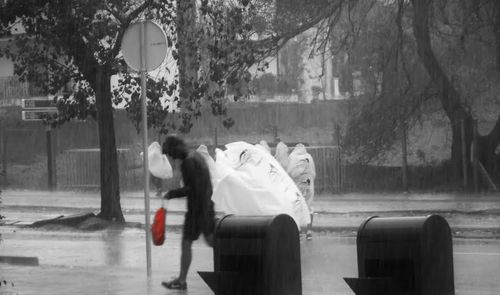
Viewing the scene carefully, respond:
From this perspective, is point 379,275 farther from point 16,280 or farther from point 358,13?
point 358,13

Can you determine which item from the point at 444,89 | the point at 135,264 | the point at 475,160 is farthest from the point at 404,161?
the point at 135,264

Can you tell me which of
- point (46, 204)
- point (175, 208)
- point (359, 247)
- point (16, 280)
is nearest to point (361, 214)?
point (175, 208)

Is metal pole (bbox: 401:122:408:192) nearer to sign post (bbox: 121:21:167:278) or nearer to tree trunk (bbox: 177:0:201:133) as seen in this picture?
tree trunk (bbox: 177:0:201:133)

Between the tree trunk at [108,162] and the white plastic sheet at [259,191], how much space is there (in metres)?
4.49

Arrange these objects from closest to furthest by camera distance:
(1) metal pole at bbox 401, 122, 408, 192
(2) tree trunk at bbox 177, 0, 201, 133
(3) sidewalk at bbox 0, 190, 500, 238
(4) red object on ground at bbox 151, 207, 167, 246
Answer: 1. (4) red object on ground at bbox 151, 207, 167, 246
2. (3) sidewalk at bbox 0, 190, 500, 238
3. (2) tree trunk at bbox 177, 0, 201, 133
4. (1) metal pole at bbox 401, 122, 408, 192

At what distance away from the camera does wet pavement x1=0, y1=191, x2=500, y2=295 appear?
39.9 ft

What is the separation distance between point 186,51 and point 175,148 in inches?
399

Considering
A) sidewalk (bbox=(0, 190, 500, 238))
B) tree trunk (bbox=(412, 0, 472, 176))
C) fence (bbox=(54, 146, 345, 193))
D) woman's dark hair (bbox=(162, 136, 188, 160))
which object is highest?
tree trunk (bbox=(412, 0, 472, 176))

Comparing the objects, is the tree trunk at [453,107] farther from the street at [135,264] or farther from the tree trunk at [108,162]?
the street at [135,264]

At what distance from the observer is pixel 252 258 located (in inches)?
267

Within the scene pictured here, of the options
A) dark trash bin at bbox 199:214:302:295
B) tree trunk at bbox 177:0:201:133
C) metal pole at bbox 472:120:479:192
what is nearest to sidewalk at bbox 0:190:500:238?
metal pole at bbox 472:120:479:192

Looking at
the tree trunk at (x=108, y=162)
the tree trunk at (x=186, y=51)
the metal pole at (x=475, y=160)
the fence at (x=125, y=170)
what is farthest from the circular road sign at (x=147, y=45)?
the fence at (x=125, y=170)

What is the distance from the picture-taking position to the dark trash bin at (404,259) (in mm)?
6633

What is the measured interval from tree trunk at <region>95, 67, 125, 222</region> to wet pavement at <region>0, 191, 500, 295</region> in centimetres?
77
